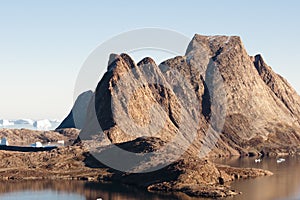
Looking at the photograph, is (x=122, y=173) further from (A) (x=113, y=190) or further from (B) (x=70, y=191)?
(B) (x=70, y=191)

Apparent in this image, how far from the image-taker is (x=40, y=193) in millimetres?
117000

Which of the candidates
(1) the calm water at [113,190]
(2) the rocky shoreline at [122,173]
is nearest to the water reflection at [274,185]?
(1) the calm water at [113,190]

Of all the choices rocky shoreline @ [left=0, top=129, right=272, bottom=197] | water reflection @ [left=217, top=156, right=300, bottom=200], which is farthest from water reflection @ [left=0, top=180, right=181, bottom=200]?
water reflection @ [left=217, top=156, right=300, bottom=200]

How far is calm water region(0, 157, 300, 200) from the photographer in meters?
111

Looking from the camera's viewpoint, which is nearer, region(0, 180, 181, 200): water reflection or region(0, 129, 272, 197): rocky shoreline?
region(0, 180, 181, 200): water reflection

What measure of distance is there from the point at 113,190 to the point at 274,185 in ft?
120

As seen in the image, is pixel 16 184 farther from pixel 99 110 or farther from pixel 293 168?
pixel 293 168

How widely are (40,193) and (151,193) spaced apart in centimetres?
2258

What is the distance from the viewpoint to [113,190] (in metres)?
120

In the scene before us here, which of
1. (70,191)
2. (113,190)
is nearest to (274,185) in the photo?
(113,190)

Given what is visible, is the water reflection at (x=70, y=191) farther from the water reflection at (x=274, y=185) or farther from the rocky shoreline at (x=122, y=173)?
the water reflection at (x=274, y=185)

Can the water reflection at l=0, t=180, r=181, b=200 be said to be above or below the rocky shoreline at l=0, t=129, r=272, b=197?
below

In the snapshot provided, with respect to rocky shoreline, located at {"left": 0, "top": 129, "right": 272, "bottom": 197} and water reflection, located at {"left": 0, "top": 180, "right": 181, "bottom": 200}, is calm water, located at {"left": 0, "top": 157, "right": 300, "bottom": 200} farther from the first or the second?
rocky shoreline, located at {"left": 0, "top": 129, "right": 272, "bottom": 197}

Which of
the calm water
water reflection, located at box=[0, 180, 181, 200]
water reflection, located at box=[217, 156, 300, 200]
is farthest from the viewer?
water reflection, located at box=[217, 156, 300, 200]
